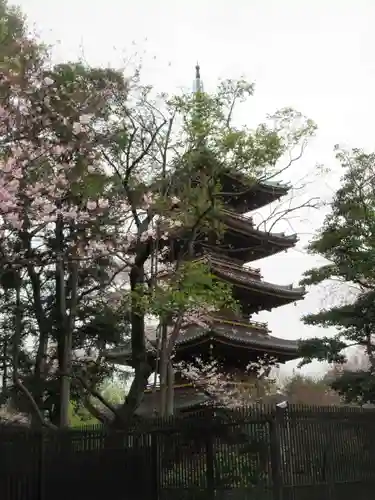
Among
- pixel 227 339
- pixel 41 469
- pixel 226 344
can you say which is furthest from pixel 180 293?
pixel 226 344

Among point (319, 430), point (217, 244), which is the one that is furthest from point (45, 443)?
point (217, 244)

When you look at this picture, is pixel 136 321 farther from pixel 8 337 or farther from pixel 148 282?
pixel 8 337

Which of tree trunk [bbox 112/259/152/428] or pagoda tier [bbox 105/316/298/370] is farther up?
pagoda tier [bbox 105/316/298/370]

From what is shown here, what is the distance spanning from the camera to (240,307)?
939 inches

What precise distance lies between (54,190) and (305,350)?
35.9 feet

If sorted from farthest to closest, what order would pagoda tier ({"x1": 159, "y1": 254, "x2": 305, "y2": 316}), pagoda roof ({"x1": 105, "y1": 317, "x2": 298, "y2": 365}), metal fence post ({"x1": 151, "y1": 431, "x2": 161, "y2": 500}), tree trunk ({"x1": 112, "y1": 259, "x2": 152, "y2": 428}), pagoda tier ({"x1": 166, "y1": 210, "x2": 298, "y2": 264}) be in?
pagoda tier ({"x1": 159, "y1": 254, "x2": 305, "y2": 316})
pagoda tier ({"x1": 166, "y1": 210, "x2": 298, "y2": 264})
pagoda roof ({"x1": 105, "y1": 317, "x2": 298, "y2": 365})
tree trunk ({"x1": 112, "y1": 259, "x2": 152, "y2": 428})
metal fence post ({"x1": 151, "y1": 431, "x2": 161, "y2": 500})

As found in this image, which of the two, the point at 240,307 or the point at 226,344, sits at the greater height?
the point at 240,307

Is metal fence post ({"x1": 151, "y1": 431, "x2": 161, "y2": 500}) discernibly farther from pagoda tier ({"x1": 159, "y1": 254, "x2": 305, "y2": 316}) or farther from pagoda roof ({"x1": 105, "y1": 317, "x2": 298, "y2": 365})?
pagoda tier ({"x1": 159, "y1": 254, "x2": 305, "y2": 316})

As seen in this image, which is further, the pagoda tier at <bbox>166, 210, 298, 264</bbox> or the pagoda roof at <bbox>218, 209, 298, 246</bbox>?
the pagoda roof at <bbox>218, 209, 298, 246</bbox>

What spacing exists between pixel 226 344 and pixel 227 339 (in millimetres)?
380

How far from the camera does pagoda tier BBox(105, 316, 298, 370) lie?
71.8ft

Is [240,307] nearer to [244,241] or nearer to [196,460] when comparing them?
[244,241]

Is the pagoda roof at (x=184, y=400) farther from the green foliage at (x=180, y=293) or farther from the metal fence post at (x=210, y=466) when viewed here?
the metal fence post at (x=210, y=466)

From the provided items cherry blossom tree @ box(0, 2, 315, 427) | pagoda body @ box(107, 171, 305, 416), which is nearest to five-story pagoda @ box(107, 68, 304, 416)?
pagoda body @ box(107, 171, 305, 416)
